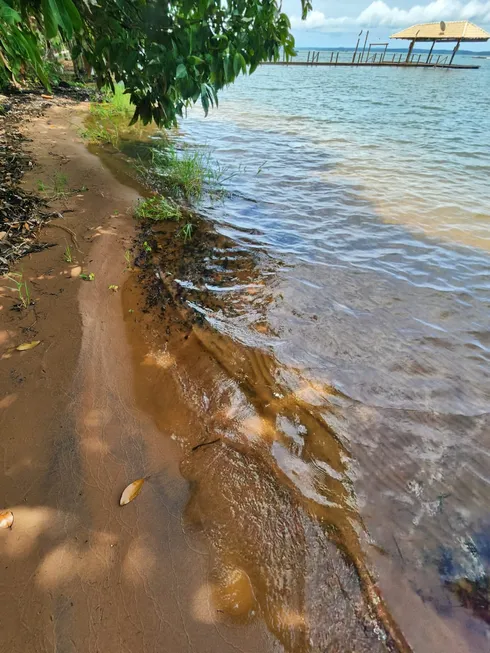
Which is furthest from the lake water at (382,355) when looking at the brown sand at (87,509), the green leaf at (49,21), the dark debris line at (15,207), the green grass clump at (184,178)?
the green leaf at (49,21)

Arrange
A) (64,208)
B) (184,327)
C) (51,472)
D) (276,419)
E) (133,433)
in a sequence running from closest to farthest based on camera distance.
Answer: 1. (51,472)
2. (133,433)
3. (276,419)
4. (184,327)
5. (64,208)

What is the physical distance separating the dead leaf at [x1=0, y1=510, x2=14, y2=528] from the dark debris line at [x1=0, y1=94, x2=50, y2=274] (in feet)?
7.46

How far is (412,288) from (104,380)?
3.22 meters

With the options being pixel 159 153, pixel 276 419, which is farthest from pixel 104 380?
pixel 159 153

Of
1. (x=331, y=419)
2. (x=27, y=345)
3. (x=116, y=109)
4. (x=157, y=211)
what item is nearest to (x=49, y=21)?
(x=27, y=345)

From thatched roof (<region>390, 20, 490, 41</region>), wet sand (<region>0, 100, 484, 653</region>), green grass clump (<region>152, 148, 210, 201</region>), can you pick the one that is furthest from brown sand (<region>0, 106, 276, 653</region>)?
thatched roof (<region>390, 20, 490, 41</region>)

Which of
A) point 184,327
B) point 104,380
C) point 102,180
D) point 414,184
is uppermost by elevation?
point 104,380

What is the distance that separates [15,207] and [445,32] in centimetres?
5664

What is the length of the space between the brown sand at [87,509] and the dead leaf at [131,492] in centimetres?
3

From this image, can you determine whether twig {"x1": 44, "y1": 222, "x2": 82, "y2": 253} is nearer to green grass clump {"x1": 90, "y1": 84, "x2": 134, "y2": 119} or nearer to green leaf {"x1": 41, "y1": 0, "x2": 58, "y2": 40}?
green leaf {"x1": 41, "y1": 0, "x2": 58, "y2": 40}

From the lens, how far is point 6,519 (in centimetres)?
156

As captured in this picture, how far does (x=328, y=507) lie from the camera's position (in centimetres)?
180

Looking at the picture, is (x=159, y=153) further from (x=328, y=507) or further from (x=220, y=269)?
(x=328, y=507)

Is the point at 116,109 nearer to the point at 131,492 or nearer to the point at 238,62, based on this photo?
the point at 238,62
